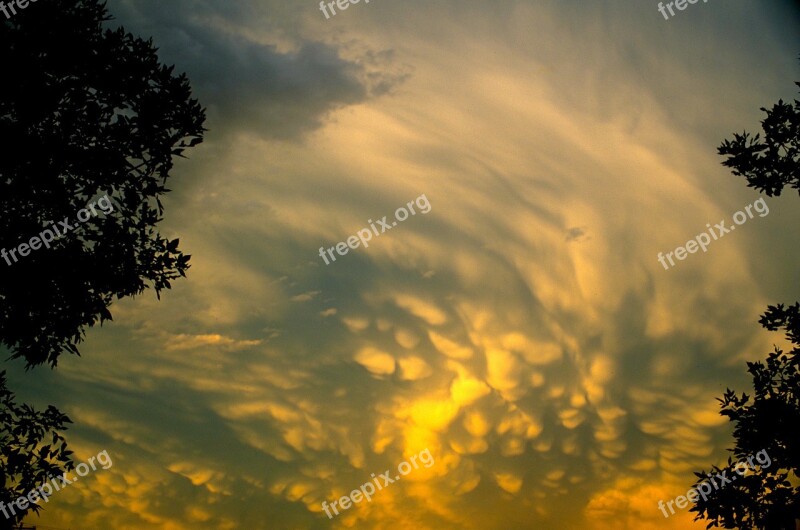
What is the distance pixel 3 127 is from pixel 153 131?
11.1 feet

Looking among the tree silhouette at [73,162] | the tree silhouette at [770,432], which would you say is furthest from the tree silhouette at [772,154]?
the tree silhouette at [73,162]

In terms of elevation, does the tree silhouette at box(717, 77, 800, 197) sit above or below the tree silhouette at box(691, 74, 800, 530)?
above

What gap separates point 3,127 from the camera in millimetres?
13141

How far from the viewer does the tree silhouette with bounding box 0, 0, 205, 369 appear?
13.6m

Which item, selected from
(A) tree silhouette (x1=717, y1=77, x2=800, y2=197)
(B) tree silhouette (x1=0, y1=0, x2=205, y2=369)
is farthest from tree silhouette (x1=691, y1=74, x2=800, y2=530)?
(B) tree silhouette (x1=0, y1=0, x2=205, y2=369)

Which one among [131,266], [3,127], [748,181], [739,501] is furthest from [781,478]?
[3,127]

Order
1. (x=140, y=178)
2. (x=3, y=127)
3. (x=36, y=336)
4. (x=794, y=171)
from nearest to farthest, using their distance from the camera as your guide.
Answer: (x=3, y=127) → (x=36, y=336) → (x=140, y=178) → (x=794, y=171)

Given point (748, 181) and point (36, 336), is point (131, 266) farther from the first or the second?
point (748, 181)

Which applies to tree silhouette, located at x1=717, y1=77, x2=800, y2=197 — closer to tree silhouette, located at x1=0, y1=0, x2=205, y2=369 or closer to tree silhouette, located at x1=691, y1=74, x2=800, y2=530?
tree silhouette, located at x1=691, y1=74, x2=800, y2=530

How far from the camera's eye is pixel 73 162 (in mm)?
14391

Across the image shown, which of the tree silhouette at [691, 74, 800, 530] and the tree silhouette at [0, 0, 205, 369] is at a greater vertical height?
the tree silhouette at [0, 0, 205, 369]

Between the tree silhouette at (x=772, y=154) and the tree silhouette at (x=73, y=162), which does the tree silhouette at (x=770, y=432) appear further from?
the tree silhouette at (x=73, y=162)

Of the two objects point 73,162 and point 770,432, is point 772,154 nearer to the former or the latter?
point 770,432

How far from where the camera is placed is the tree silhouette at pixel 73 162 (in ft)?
44.5
